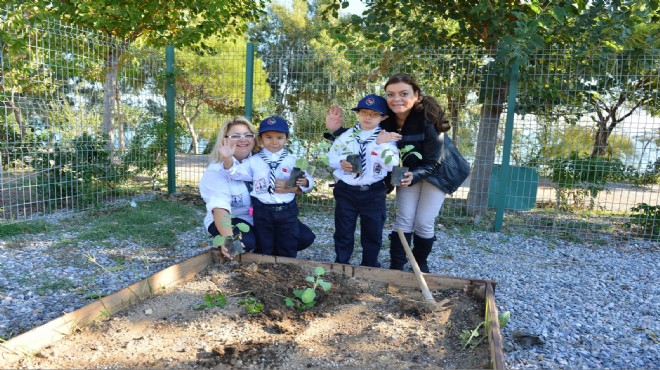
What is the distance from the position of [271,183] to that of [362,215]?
677 mm

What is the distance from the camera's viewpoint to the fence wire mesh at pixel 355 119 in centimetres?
488

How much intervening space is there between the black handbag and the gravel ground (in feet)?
2.85

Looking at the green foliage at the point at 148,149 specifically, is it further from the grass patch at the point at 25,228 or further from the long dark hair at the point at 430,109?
the long dark hair at the point at 430,109

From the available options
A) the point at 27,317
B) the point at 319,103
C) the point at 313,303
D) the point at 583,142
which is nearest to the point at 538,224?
the point at 583,142

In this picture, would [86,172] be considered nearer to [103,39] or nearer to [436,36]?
[103,39]

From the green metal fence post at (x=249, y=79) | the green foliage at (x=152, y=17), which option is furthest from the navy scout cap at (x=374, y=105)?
the green foliage at (x=152, y=17)

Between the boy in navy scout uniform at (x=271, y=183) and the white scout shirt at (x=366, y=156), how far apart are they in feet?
0.81

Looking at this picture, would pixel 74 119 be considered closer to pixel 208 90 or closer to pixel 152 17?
pixel 208 90

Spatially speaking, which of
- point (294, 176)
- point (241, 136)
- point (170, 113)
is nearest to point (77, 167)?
point (170, 113)

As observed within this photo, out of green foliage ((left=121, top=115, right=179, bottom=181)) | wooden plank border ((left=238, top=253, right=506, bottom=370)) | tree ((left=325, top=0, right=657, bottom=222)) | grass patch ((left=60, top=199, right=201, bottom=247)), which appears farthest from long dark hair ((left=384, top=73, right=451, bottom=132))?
Answer: green foliage ((left=121, top=115, right=179, bottom=181))

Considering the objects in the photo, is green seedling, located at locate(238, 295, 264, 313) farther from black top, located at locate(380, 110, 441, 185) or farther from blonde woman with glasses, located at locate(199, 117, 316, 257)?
black top, located at locate(380, 110, 441, 185)

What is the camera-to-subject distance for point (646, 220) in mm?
5207

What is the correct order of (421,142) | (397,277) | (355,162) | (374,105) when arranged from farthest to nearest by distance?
(421,142) → (374,105) → (355,162) → (397,277)

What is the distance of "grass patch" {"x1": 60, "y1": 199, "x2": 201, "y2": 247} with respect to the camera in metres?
4.29
